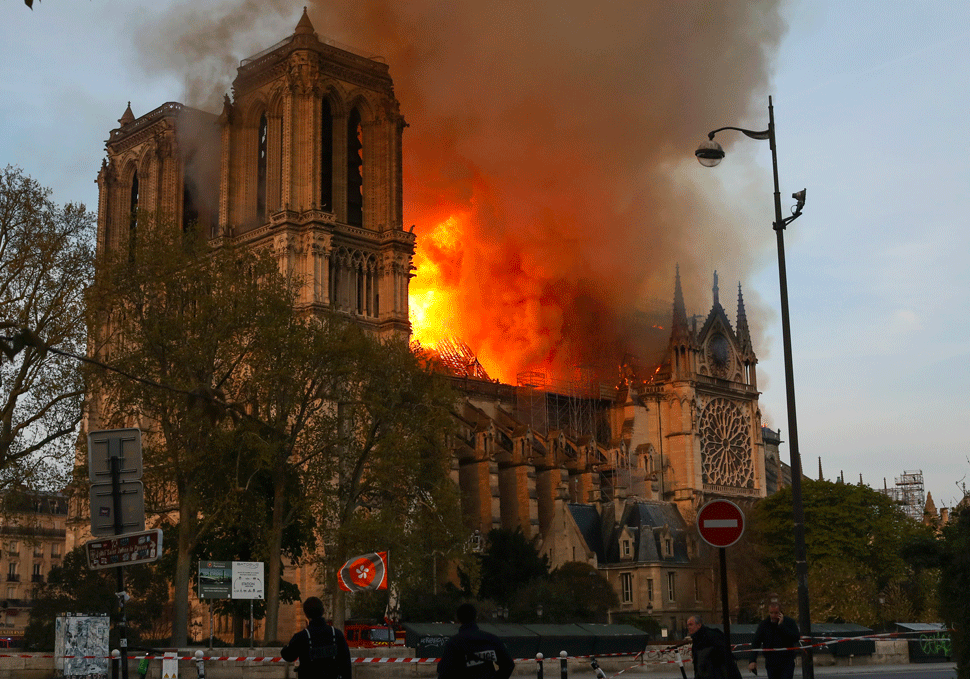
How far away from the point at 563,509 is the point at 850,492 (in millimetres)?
17737

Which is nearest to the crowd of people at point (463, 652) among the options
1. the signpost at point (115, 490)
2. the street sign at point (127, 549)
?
the street sign at point (127, 549)

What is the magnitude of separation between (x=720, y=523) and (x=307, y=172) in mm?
59980

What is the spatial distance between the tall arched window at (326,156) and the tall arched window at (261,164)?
155 inches

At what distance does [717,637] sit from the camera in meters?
14.9

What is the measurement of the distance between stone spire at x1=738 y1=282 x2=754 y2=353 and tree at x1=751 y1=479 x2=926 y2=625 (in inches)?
646

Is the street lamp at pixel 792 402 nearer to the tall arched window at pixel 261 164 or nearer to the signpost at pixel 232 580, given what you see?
the signpost at pixel 232 580

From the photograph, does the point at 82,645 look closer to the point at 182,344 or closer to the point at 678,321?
the point at 182,344

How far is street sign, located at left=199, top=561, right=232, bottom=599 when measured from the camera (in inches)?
1273

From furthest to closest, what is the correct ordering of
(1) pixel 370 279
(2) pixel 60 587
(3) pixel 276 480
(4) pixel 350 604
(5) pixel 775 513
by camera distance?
(5) pixel 775 513 < (1) pixel 370 279 < (2) pixel 60 587 < (4) pixel 350 604 < (3) pixel 276 480

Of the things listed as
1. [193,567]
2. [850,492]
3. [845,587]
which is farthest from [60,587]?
[850,492]

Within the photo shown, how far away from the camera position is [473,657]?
11.2m

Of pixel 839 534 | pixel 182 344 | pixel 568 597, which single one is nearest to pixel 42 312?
pixel 182 344

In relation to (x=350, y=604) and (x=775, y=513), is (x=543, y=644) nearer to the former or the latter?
(x=350, y=604)

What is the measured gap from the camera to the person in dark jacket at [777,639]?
17.4 m
